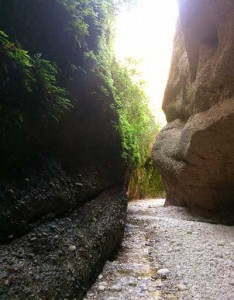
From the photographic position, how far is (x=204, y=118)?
671 centimetres

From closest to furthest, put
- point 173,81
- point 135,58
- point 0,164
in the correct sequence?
point 0,164
point 173,81
point 135,58

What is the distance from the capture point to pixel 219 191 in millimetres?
7586

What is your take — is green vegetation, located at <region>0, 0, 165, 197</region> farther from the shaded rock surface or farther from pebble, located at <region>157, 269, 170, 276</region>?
pebble, located at <region>157, 269, 170, 276</region>

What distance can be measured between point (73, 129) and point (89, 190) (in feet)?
3.37

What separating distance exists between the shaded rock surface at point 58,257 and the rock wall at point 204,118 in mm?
3654

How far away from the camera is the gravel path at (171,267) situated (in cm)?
320

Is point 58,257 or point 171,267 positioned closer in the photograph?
point 58,257

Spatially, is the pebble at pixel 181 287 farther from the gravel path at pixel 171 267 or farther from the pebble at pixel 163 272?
the pebble at pixel 163 272

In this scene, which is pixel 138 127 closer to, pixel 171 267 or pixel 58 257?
Result: pixel 171 267

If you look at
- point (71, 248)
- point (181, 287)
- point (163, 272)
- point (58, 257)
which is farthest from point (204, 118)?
point (58, 257)

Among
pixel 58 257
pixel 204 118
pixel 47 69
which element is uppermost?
pixel 47 69

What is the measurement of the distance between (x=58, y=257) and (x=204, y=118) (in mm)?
4977

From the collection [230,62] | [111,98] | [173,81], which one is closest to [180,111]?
[173,81]

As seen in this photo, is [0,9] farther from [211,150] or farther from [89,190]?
[211,150]
